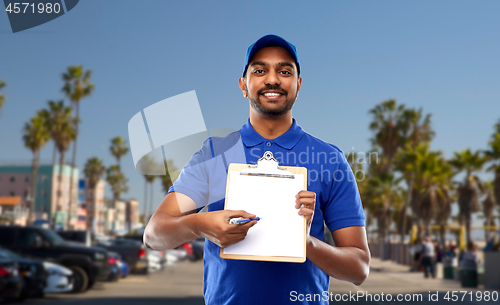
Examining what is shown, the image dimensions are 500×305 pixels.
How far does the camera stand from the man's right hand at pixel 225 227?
1284 mm

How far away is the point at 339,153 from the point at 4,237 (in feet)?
45.4

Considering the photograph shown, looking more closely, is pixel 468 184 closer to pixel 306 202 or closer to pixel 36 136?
pixel 36 136

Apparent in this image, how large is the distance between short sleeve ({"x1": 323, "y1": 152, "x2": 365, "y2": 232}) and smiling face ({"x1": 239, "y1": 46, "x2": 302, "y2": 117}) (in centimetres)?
31

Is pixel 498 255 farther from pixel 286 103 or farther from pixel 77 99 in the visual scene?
pixel 77 99

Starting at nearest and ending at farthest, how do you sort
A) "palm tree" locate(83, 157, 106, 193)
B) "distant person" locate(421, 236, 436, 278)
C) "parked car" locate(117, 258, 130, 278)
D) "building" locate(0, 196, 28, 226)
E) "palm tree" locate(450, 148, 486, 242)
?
"parked car" locate(117, 258, 130, 278), "distant person" locate(421, 236, 436, 278), "palm tree" locate(450, 148, 486, 242), "palm tree" locate(83, 157, 106, 193), "building" locate(0, 196, 28, 226)

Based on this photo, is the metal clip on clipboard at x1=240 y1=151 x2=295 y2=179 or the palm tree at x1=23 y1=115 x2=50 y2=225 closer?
the metal clip on clipboard at x1=240 y1=151 x2=295 y2=179

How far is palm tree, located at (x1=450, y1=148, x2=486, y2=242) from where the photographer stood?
39.1 meters

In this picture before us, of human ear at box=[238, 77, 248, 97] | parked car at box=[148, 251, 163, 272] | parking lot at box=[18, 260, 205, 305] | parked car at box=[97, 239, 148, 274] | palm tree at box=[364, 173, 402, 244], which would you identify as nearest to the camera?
human ear at box=[238, 77, 248, 97]

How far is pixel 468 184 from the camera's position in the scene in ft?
129

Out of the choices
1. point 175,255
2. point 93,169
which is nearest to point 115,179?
point 93,169

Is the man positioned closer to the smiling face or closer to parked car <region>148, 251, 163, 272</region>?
the smiling face

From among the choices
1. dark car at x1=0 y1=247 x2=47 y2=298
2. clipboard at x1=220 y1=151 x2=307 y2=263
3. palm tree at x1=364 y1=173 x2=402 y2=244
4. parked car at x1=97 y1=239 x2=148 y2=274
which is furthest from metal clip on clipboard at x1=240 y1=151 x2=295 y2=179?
palm tree at x1=364 y1=173 x2=402 y2=244

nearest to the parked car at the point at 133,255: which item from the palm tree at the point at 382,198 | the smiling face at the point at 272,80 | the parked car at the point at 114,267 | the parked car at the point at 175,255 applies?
the parked car at the point at 114,267

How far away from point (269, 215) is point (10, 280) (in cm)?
1172
